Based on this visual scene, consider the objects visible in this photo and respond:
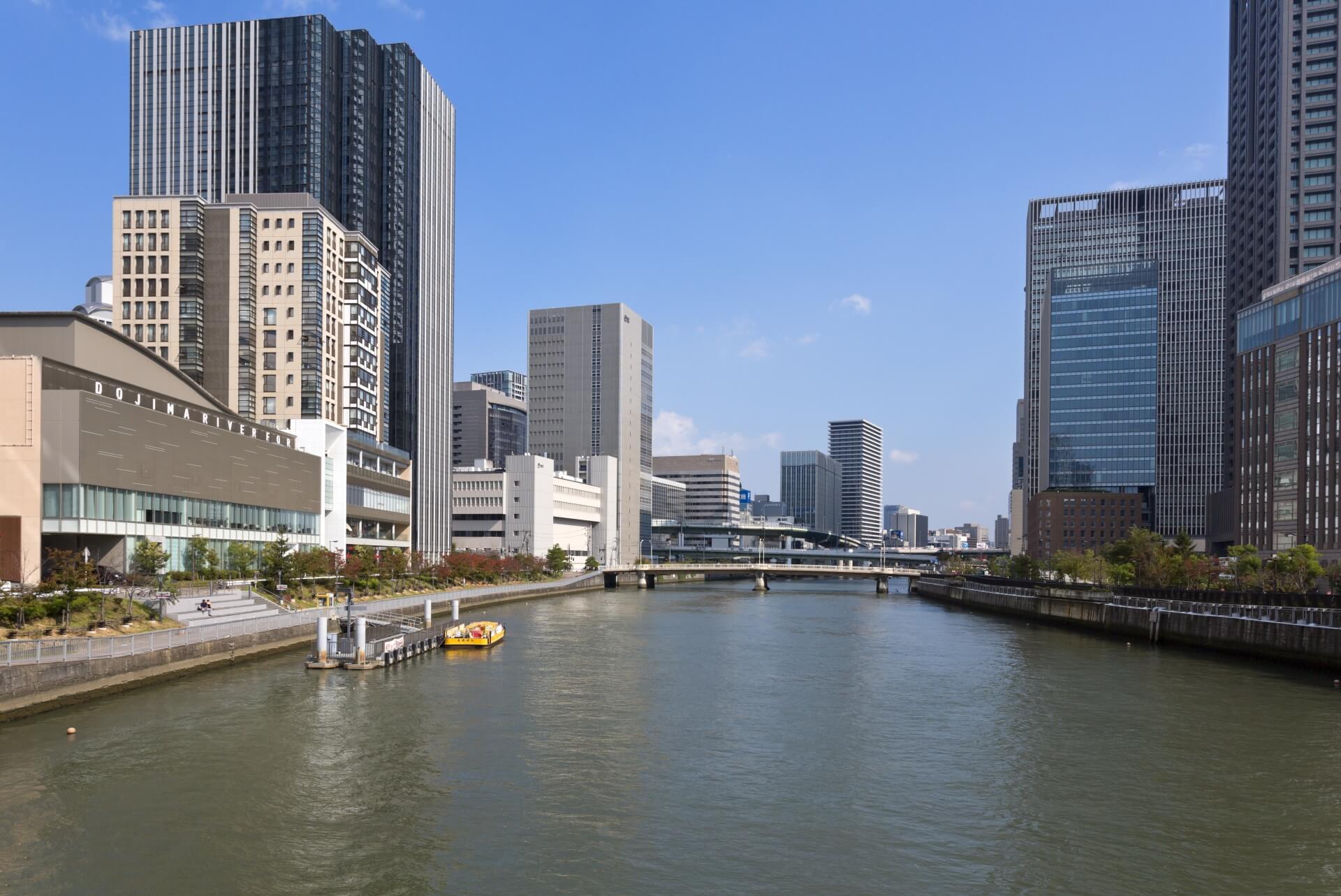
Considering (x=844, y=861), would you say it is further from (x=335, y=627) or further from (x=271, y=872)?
(x=335, y=627)

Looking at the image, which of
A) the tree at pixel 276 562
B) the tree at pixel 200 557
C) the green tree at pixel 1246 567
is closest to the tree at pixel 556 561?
the tree at pixel 276 562

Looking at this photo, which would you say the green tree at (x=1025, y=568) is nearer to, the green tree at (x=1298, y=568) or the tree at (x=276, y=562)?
the green tree at (x=1298, y=568)

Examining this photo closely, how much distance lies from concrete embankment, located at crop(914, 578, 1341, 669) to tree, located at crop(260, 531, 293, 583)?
234 ft

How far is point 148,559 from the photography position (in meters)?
66.1

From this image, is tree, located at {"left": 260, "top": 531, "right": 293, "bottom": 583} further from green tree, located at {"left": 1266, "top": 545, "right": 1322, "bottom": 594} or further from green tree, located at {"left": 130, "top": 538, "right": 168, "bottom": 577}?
green tree, located at {"left": 1266, "top": 545, "right": 1322, "bottom": 594}

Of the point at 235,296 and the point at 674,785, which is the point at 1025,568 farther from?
the point at 674,785

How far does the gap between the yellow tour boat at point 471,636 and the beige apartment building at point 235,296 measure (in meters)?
55.0

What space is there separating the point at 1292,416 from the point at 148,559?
5244 inches

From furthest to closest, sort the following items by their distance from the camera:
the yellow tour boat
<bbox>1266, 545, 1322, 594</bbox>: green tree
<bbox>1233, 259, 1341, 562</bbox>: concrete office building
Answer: <bbox>1233, 259, 1341, 562</bbox>: concrete office building
<bbox>1266, 545, 1322, 594</bbox>: green tree
the yellow tour boat

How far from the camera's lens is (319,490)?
4304 inches

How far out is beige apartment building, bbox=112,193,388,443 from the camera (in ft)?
389

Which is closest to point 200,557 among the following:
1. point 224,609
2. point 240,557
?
point 240,557

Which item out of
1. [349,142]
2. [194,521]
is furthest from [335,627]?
[349,142]

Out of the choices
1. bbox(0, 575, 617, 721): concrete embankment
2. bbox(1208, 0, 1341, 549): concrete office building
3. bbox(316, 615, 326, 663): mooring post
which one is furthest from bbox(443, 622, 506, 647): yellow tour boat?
bbox(1208, 0, 1341, 549): concrete office building
